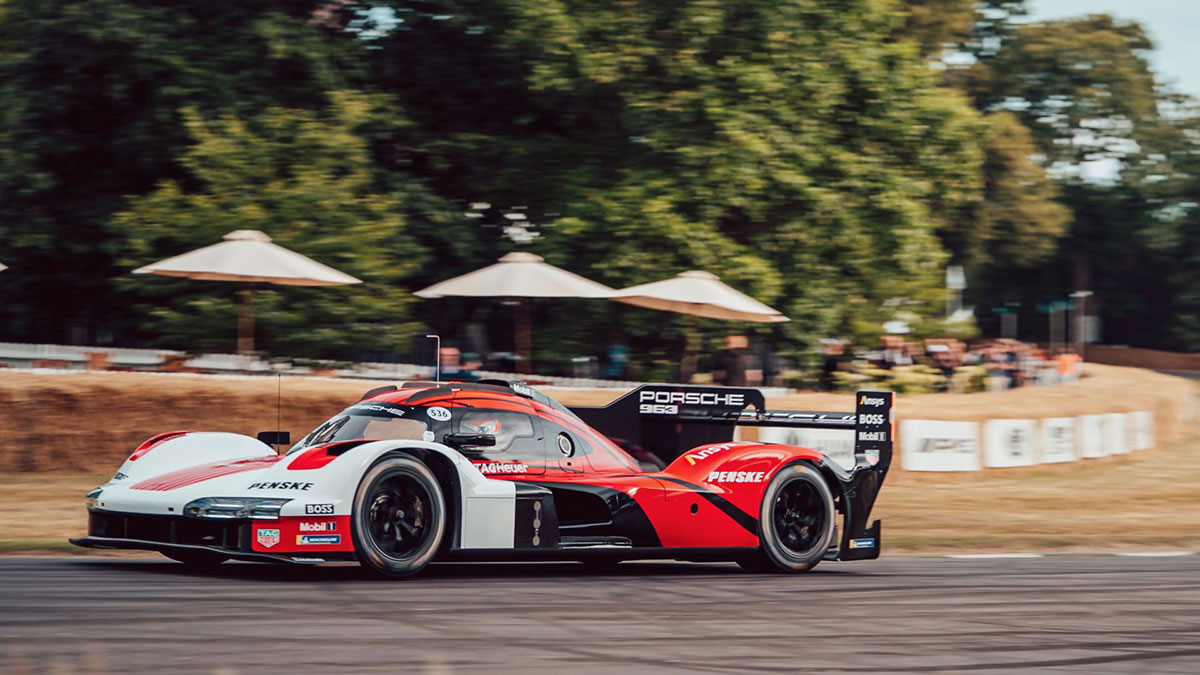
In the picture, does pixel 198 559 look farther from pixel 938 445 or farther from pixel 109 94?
pixel 109 94

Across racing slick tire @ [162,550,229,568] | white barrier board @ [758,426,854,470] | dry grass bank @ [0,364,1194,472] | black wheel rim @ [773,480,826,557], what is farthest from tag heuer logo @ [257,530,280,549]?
white barrier board @ [758,426,854,470]

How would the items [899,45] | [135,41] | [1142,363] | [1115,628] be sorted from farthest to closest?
[1142,363], [899,45], [135,41], [1115,628]

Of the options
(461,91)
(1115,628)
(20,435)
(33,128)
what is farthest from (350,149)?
(1115,628)

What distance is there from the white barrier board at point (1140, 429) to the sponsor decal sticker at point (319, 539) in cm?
2041

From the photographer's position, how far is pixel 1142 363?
70.0 m

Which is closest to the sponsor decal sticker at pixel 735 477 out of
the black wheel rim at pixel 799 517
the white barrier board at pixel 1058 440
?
the black wheel rim at pixel 799 517

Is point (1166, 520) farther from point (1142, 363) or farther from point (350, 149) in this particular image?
point (1142, 363)

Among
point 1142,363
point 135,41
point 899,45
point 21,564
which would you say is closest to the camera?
point 21,564

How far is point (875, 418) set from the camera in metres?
11.1

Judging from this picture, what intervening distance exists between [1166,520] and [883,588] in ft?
29.7

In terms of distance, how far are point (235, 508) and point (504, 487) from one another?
5.48 feet

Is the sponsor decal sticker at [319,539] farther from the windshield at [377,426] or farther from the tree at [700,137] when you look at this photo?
the tree at [700,137]

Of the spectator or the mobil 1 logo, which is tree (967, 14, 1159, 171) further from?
the mobil 1 logo

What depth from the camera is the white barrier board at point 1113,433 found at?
24.5 m
